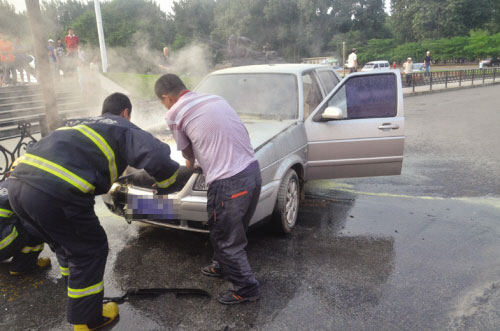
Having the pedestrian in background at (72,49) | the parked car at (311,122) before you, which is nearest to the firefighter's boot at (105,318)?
the parked car at (311,122)

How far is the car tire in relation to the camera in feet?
13.2

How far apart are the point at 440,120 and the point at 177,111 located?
11.2 metres

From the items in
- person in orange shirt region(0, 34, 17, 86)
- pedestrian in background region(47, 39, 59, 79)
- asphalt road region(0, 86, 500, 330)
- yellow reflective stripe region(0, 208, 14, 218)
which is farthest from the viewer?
pedestrian in background region(47, 39, 59, 79)

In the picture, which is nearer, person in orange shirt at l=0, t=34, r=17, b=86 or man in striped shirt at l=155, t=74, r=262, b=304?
man in striped shirt at l=155, t=74, r=262, b=304

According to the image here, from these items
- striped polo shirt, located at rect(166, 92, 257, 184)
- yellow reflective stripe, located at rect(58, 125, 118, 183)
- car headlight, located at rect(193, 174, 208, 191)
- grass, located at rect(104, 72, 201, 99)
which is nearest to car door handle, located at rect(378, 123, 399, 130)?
car headlight, located at rect(193, 174, 208, 191)

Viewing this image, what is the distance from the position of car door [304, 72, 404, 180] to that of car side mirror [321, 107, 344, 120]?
7 cm

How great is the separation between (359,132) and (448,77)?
75.0ft

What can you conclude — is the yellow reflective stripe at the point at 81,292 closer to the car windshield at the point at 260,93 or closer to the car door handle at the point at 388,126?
the car windshield at the point at 260,93

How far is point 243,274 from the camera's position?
299 cm

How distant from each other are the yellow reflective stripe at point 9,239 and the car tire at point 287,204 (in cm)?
237

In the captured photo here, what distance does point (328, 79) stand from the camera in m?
5.88

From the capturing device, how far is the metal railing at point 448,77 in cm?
2297

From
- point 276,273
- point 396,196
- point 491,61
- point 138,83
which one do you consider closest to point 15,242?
point 276,273

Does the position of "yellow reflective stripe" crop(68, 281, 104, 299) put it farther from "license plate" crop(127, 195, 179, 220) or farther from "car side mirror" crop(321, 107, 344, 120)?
"car side mirror" crop(321, 107, 344, 120)
